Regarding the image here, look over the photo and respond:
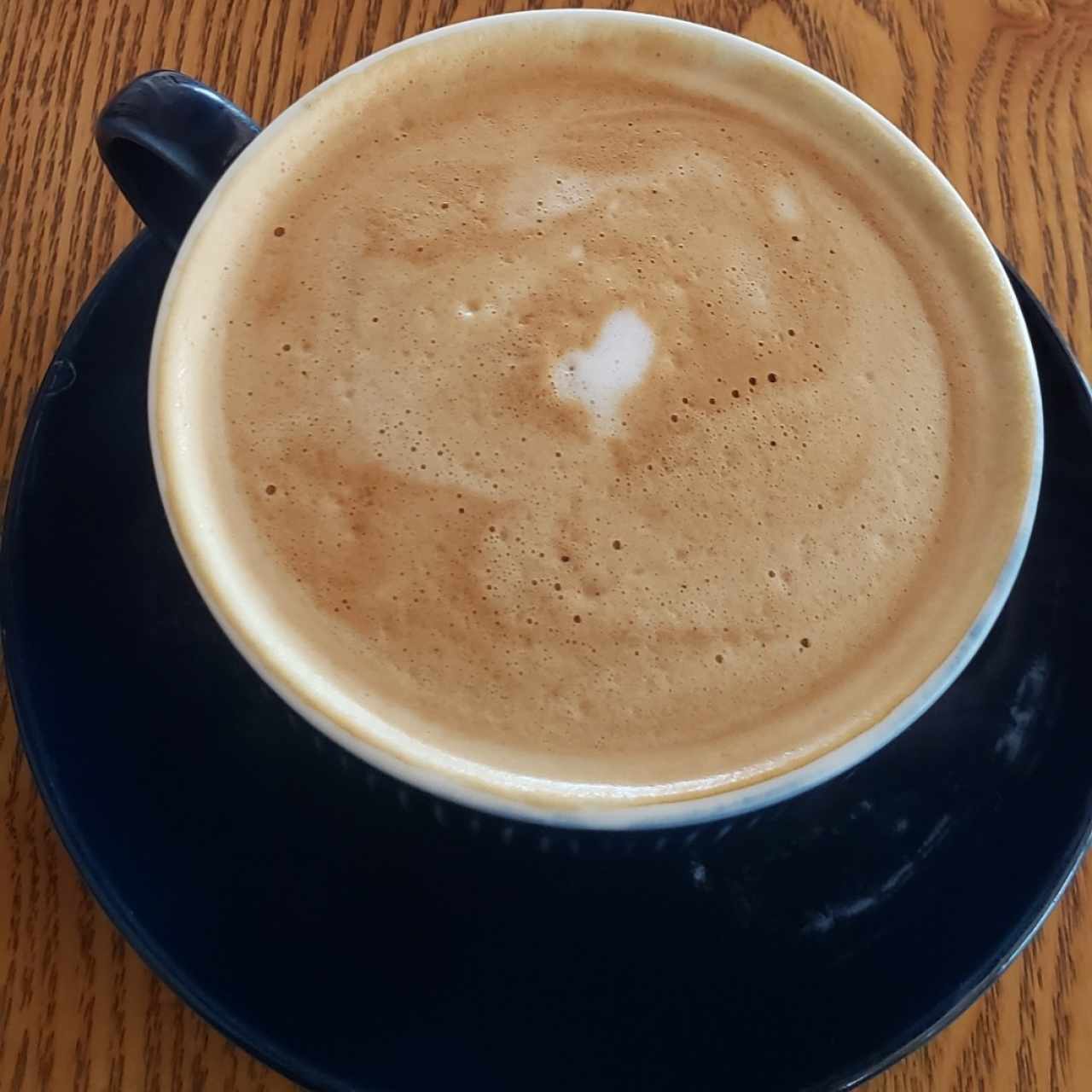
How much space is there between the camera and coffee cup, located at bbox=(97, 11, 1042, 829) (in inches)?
26.1

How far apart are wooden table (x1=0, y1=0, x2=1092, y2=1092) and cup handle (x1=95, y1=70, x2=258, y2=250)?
226 millimetres

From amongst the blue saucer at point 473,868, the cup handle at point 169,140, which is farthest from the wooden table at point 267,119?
the cup handle at point 169,140

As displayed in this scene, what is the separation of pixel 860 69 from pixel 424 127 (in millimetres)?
597

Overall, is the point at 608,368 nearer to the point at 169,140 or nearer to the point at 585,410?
the point at 585,410

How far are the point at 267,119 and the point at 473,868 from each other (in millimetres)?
780

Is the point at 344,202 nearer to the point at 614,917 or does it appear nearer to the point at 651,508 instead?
the point at 651,508

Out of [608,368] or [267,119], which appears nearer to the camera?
[608,368]

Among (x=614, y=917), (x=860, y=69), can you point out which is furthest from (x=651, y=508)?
(x=860, y=69)

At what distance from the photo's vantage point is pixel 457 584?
67 cm

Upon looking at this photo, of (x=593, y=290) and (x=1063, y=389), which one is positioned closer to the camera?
(x=593, y=290)

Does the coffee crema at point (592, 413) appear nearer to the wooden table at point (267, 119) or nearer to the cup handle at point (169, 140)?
the cup handle at point (169, 140)

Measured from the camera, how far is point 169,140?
76cm

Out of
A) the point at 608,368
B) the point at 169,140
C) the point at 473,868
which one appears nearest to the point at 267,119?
the point at 169,140

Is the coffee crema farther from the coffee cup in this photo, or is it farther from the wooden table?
the wooden table
